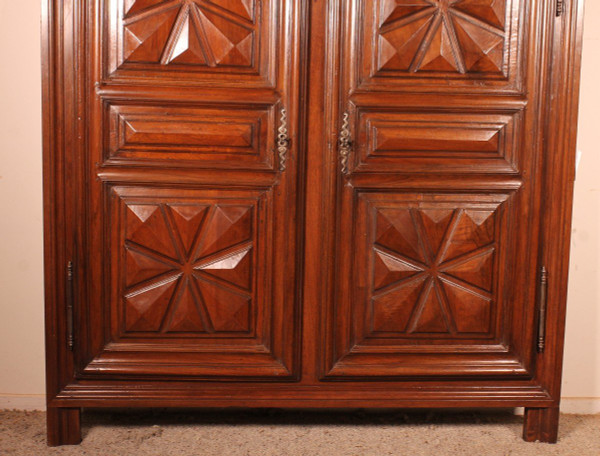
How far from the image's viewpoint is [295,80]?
1.98 metres

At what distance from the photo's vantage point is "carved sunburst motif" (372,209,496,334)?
6.68 ft

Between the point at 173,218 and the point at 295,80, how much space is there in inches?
23.8

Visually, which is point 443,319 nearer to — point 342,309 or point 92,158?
point 342,309

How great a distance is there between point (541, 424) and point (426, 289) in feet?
2.15

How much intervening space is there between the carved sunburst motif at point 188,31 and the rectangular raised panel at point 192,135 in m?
0.17

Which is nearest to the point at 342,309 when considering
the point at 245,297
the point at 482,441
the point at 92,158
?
the point at 245,297

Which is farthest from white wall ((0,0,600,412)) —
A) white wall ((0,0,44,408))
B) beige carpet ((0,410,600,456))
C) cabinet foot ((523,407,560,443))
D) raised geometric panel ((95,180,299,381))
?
raised geometric panel ((95,180,299,381))

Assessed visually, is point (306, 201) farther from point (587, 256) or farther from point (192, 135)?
point (587, 256)

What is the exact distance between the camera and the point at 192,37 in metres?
1.95

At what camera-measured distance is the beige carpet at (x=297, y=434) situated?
2.06 metres

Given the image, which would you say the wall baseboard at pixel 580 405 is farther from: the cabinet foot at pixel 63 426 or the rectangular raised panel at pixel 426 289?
the cabinet foot at pixel 63 426

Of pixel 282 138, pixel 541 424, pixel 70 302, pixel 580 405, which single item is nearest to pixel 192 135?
pixel 282 138

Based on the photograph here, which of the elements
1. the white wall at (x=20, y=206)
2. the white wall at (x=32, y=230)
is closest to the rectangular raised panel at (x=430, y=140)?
the white wall at (x=32, y=230)

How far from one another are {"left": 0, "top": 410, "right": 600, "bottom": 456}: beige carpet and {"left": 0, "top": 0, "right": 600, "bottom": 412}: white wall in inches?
6.0
